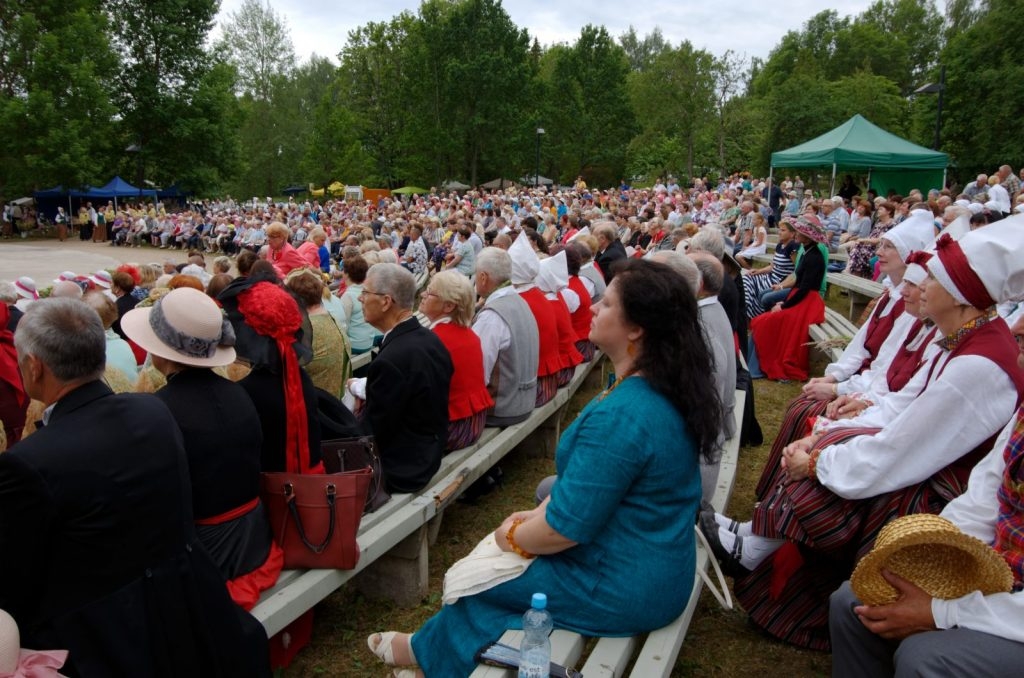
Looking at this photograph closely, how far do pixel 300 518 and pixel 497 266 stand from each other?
2631mm

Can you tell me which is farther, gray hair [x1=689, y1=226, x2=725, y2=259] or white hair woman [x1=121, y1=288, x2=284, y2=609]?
gray hair [x1=689, y1=226, x2=725, y2=259]

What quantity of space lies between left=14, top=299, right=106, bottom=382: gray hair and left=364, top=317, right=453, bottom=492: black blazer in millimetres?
1565

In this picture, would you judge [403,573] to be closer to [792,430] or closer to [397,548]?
[397,548]

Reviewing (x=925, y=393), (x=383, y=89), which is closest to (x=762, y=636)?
(x=925, y=393)

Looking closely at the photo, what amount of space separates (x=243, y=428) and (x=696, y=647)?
2.22m

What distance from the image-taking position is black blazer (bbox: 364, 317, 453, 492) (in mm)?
3628

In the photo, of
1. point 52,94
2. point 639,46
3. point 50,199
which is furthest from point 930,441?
point 639,46

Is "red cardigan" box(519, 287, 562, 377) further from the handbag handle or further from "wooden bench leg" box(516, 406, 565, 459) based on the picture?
the handbag handle

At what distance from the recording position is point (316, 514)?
288cm

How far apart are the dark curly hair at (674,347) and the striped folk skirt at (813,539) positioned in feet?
3.12

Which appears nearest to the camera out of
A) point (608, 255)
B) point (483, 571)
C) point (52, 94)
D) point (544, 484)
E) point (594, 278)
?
point (483, 571)

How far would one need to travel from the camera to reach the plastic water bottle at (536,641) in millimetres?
1969

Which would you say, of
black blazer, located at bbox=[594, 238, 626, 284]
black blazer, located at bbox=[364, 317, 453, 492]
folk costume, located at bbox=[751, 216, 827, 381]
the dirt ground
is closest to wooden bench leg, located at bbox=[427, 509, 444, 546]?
black blazer, located at bbox=[364, 317, 453, 492]

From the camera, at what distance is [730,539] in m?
3.23
